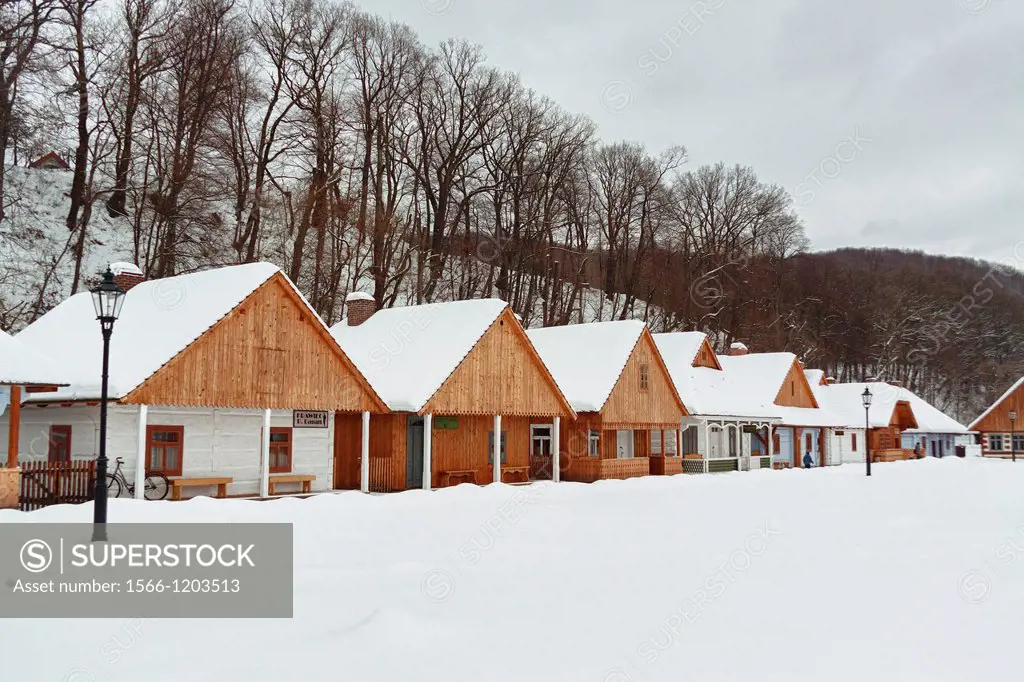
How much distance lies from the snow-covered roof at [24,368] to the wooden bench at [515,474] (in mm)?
14869

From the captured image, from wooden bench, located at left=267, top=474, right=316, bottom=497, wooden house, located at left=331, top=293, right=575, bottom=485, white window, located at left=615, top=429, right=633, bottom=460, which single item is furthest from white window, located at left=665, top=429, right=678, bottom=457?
wooden bench, located at left=267, top=474, right=316, bottom=497

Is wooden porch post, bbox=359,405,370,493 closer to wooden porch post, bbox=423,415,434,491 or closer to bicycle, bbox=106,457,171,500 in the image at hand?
wooden porch post, bbox=423,415,434,491

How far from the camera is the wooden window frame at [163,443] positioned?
871 inches

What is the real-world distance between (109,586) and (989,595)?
36.2ft

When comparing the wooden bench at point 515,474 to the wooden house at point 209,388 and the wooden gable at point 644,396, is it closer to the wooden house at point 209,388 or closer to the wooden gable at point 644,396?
the wooden gable at point 644,396

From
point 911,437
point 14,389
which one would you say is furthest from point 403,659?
point 911,437

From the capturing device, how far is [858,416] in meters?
59.0

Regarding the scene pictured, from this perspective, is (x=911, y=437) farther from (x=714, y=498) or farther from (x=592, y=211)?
(x=714, y=498)

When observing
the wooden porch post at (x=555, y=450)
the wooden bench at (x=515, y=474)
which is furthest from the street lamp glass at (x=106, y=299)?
the wooden porch post at (x=555, y=450)

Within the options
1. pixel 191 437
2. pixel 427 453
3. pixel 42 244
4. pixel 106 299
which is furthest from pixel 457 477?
pixel 42 244

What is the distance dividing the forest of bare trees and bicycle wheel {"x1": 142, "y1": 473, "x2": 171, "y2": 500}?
13.7m

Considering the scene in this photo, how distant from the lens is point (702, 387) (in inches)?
1709

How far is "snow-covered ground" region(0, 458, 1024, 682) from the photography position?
28.5 ft

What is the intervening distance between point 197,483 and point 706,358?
98.2ft
